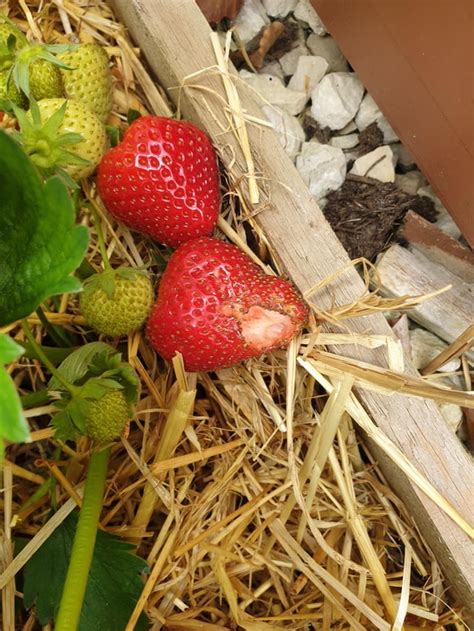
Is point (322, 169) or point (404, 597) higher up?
point (322, 169)

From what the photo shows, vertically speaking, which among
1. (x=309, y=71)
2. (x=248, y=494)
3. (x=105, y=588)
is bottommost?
(x=105, y=588)

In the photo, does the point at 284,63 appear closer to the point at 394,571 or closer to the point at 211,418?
the point at 211,418

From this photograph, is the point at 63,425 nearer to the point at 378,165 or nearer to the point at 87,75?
the point at 87,75

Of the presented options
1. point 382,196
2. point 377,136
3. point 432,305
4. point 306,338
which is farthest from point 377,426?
point 377,136

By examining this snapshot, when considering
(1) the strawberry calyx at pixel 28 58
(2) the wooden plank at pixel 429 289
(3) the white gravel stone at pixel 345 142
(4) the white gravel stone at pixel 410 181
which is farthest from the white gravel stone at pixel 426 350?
(1) the strawberry calyx at pixel 28 58

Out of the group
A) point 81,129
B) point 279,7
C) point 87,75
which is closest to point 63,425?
point 81,129

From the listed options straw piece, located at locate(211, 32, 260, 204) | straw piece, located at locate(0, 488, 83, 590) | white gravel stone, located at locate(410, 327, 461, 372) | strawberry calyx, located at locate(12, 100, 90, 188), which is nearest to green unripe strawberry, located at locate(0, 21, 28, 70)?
strawberry calyx, located at locate(12, 100, 90, 188)
